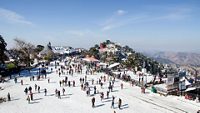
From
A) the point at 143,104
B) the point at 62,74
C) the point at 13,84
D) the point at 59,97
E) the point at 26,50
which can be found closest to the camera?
the point at 143,104

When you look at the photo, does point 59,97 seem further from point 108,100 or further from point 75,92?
point 108,100

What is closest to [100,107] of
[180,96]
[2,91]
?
[180,96]

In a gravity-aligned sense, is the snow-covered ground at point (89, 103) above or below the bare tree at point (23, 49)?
below

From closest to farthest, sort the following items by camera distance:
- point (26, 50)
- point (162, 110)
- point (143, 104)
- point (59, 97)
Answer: point (162, 110)
point (143, 104)
point (59, 97)
point (26, 50)

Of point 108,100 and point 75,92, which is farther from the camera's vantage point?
point 75,92

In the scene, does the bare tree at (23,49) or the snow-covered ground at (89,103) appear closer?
the snow-covered ground at (89,103)

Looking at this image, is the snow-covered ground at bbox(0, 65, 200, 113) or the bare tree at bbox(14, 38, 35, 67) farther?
the bare tree at bbox(14, 38, 35, 67)

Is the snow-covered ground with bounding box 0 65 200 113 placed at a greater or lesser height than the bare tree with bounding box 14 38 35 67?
lesser

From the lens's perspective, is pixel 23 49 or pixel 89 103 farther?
pixel 23 49

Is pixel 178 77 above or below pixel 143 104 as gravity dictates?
above

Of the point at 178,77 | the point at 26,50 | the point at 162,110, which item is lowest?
the point at 162,110

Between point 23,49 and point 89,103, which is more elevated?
point 23,49
